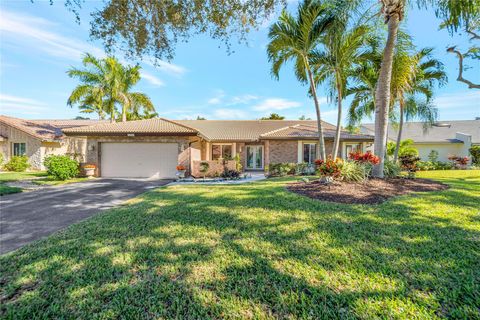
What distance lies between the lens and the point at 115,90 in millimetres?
20469

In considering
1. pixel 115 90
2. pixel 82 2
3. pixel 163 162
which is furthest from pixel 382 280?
pixel 115 90

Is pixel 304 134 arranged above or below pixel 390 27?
below

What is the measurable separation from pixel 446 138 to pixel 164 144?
30.6 m

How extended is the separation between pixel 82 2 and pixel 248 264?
7.14 metres

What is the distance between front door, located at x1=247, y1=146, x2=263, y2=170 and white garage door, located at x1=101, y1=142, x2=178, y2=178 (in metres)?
7.64

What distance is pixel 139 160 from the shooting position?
49.6ft

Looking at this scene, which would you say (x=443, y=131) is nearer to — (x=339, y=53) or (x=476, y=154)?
(x=476, y=154)

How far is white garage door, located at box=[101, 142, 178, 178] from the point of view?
1505 cm

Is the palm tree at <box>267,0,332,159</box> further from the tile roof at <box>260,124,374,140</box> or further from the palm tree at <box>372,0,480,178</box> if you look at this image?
the tile roof at <box>260,124,374,140</box>

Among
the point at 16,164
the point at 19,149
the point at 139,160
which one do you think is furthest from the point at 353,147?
the point at 19,149

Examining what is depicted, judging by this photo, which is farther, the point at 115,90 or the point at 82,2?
the point at 115,90

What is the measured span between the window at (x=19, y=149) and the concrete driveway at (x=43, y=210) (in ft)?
50.1

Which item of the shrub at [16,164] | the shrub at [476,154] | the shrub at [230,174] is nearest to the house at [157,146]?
the shrub at [230,174]

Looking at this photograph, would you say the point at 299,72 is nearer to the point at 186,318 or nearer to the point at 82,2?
the point at 82,2
